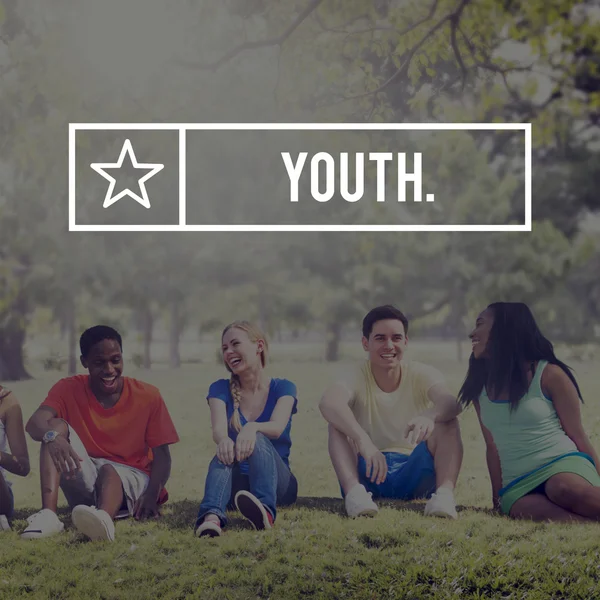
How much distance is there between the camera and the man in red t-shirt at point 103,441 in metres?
4.71

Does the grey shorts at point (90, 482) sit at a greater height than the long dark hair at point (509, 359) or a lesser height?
lesser

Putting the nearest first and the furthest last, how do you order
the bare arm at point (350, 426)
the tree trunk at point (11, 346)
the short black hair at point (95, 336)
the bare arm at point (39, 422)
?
the bare arm at point (350, 426) → the bare arm at point (39, 422) → the short black hair at point (95, 336) → the tree trunk at point (11, 346)

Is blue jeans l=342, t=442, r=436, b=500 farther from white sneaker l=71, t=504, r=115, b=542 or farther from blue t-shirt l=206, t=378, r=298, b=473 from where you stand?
white sneaker l=71, t=504, r=115, b=542

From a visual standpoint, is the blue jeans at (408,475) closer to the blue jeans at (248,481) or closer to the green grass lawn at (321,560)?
the green grass lawn at (321,560)

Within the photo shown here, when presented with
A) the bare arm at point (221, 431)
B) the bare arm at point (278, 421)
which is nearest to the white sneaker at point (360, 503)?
the bare arm at point (278, 421)

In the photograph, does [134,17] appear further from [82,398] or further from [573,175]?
[573,175]

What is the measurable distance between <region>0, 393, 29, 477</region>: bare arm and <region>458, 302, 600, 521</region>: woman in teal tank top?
8.21ft

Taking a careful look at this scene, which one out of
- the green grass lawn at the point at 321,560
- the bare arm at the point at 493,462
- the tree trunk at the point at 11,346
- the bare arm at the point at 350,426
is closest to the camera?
the green grass lawn at the point at 321,560

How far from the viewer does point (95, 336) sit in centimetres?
500

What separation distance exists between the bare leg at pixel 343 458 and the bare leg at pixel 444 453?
0.44 meters

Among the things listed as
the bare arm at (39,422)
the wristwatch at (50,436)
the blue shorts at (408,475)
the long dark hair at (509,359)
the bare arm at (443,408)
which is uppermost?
the long dark hair at (509,359)

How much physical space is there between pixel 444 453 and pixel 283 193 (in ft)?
6.06

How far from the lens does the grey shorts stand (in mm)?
4734

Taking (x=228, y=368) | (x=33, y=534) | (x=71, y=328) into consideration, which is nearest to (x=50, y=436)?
(x=33, y=534)
